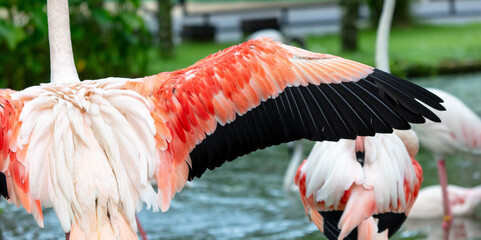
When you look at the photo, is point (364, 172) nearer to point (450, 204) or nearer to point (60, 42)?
point (60, 42)

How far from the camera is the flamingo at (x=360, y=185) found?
3299 millimetres

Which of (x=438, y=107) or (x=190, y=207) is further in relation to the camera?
(x=190, y=207)

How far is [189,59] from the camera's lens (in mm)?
13281

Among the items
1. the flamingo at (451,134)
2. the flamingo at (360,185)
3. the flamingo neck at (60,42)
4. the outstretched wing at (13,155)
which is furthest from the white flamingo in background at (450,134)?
the outstretched wing at (13,155)

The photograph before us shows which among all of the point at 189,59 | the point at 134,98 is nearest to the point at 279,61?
the point at 134,98

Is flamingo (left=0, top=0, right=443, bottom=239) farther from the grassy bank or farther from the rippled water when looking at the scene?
the grassy bank

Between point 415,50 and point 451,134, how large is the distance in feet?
26.2

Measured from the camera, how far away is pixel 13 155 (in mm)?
2742

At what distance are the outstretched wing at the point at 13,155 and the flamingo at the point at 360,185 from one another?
1315mm

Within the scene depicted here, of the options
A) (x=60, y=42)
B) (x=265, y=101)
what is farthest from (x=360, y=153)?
(x=60, y=42)

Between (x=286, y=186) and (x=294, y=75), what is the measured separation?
3461mm

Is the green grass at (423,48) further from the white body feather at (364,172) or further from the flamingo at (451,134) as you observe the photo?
the white body feather at (364,172)

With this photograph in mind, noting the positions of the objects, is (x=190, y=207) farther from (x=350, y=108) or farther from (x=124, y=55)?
(x=124, y=55)

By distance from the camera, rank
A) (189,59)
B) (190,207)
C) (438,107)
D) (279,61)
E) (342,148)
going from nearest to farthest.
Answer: (438,107) → (279,61) → (342,148) → (190,207) → (189,59)
